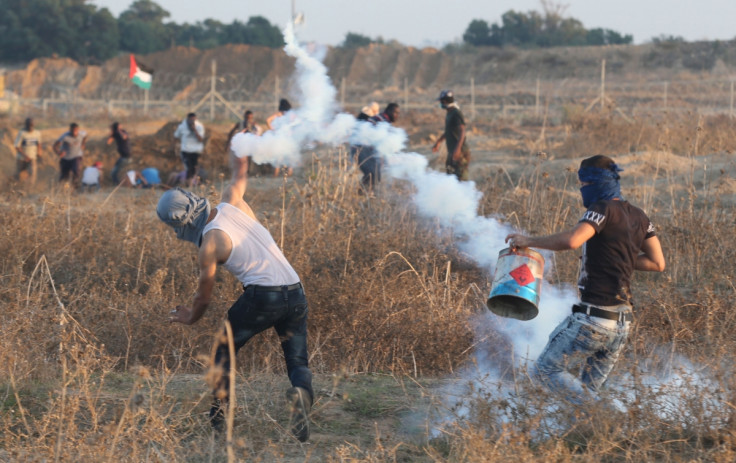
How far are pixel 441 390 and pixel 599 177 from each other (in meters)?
1.74

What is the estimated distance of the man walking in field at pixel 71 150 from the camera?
52.3 ft

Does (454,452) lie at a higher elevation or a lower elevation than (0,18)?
lower

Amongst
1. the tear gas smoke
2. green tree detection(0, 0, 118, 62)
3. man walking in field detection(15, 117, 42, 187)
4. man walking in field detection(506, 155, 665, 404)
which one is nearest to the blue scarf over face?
man walking in field detection(506, 155, 665, 404)

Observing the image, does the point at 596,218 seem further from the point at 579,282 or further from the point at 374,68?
the point at 374,68

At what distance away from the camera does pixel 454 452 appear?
4289 mm

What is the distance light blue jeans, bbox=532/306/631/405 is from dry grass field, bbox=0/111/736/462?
114 millimetres

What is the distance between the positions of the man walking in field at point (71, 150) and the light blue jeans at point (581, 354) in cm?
1301

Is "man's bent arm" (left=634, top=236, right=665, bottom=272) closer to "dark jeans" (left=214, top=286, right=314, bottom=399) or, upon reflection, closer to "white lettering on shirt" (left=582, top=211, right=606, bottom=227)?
"white lettering on shirt" (left=582, top=211, right=606, bottom=227)

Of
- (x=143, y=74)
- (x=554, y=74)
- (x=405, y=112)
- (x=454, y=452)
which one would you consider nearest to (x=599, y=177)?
(x=454, y=452)

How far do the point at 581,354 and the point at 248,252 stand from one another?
188 cm

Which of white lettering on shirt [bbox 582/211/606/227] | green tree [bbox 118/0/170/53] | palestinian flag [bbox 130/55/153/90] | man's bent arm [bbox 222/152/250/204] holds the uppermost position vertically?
green tree [bbox 118/0/170/53]

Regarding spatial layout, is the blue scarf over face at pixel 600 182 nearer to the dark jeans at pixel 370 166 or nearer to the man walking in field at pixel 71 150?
the dark jeans at pixel 370 166

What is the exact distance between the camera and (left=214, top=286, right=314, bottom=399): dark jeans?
463cm

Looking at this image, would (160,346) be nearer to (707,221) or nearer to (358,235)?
(358,235)
